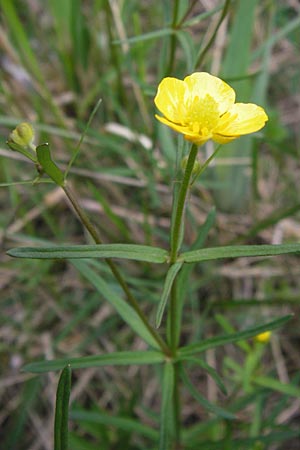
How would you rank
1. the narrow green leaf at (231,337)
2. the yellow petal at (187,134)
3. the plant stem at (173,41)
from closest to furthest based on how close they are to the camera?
1. the yellow petal at (187,134)
2. the narrow green leaf at (231,337)
3. the plant stem at (173,41)

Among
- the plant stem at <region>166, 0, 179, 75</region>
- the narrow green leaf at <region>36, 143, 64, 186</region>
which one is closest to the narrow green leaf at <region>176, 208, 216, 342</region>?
the narrow green leaf at <region>36, 143, 64, 186</region>

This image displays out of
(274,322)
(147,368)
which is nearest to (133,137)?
(147,368)

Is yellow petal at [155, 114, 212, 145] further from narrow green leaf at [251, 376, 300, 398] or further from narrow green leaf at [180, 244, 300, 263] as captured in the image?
narrow green leaf at [251, 376, 300, 398]

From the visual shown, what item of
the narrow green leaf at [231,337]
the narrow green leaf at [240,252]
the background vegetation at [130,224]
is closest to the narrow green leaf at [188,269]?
the narrow green leaf at [231,337]

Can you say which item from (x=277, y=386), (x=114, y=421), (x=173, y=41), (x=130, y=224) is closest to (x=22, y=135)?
(x=173, y=41)

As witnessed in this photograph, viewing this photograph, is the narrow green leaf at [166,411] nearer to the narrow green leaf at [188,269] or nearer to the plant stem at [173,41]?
the narrow green leaf at [188,269]

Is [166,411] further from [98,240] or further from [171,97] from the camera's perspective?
[171,97]
